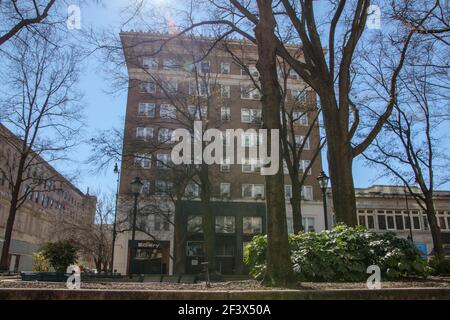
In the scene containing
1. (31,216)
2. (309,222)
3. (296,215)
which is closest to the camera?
(296,215)

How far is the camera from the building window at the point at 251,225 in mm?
43938

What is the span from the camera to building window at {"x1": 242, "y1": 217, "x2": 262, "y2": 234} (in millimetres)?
43938

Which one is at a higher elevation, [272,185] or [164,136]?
[164,136]

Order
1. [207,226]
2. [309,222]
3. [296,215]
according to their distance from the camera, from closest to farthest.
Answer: [296,215]
[207,226]
[309,222]

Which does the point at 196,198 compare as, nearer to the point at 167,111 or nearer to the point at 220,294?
the point at 167,111

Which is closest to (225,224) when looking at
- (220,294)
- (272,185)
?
(272,185)

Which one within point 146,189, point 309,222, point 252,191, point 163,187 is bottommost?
point 309,222

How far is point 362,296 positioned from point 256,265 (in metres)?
7.09

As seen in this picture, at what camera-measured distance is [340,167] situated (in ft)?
46.4

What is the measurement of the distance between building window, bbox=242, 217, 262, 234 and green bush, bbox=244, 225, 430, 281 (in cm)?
3342

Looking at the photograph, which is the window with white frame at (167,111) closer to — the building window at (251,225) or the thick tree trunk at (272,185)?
the building window at (251,225)

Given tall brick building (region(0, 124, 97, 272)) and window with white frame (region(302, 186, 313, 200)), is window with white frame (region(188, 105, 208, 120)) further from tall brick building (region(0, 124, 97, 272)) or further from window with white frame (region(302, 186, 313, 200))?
window with white frame (region(302, 186, 313, 200))

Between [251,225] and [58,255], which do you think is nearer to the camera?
[58,255]

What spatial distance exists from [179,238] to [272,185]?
111ft
